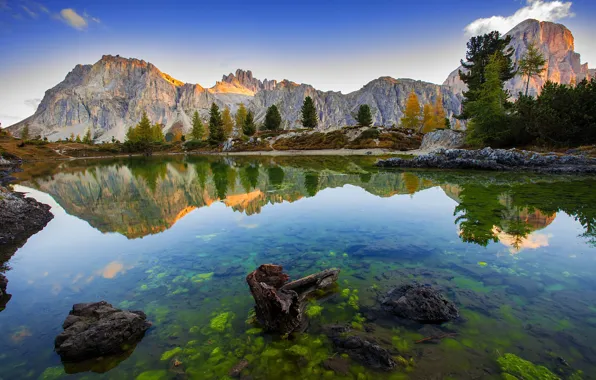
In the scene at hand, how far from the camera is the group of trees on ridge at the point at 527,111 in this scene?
119ft

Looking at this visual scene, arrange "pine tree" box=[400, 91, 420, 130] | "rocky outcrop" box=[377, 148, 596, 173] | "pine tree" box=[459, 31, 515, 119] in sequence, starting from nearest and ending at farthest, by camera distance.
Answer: "rocky outcrop" box=[377, 148, 596, 173]
"pine tree" box=[459, 31, 515, 119]
"pine tree" box=[400, 91, 420, 130]

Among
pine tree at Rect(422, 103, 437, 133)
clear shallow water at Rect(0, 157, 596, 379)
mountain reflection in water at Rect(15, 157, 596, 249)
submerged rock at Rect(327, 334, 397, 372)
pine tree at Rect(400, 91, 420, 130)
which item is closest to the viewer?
submerged rock at Rect(327, 334, 397, 372)

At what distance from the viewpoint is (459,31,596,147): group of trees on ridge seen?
36344 mm

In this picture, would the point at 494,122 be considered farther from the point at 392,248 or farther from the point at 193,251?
the point at 193,251

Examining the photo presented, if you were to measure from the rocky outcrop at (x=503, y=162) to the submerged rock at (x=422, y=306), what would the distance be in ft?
109

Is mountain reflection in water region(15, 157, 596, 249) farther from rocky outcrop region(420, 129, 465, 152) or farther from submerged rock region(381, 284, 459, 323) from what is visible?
rocky outcrop region(420, 129, 465, 152)

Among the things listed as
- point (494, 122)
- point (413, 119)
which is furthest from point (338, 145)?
point (494, 122)

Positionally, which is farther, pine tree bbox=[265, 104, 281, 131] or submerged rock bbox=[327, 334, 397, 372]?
pine tree bbox=[265, 104, 281, 131]

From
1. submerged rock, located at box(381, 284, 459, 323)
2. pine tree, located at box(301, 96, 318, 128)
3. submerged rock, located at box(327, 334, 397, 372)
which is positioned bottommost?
submerged rock, located at box(327, 334, 397, 372)

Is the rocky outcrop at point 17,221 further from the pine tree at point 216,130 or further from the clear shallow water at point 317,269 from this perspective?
the pine tree at point 216,130

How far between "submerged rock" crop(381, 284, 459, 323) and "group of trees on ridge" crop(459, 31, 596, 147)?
44.1 metres

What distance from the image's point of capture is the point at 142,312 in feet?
22.6

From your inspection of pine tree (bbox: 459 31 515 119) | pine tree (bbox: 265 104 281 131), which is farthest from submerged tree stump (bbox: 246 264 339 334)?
pine tree (bbox: 265 104 281 131)

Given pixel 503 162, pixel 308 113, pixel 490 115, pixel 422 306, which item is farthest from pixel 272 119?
pixel 422 306
